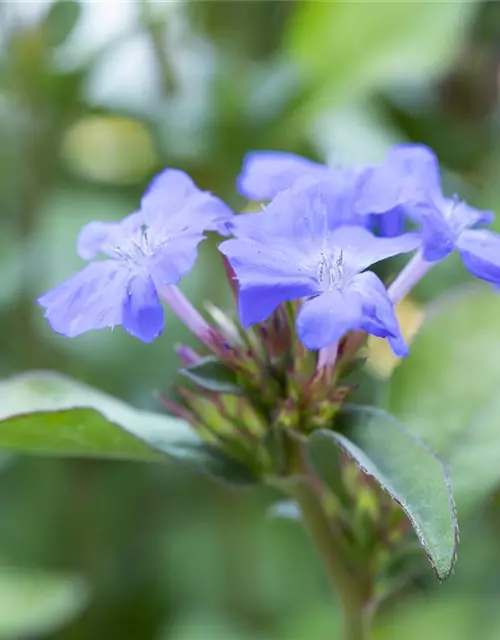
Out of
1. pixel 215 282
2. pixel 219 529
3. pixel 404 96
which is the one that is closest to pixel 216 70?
pixel 215 282

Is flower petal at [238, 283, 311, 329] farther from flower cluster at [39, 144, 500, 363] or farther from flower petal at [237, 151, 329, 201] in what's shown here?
flower petal at [237, 151, 329, 201]

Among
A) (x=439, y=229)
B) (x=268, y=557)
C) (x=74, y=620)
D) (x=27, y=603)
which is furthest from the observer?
(x=268, y=557)

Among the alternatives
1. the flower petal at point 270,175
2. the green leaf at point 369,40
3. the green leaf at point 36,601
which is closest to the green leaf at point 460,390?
the flower petal at point 270,175

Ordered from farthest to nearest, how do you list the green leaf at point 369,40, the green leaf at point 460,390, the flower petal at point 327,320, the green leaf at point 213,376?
the green leaf at point 369,40
the green leaf at point 460,390
the green leaf at point 213,376
the flower petal at point 327,320

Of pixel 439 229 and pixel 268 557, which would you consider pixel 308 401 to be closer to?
pixel 439 229

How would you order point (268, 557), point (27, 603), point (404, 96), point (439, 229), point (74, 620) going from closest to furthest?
point (439, 229) → point (27, 603) → point (74, 620) → point (268, 557) → point (404, 96)

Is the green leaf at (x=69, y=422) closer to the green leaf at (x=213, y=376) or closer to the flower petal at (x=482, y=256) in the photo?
the green leaf at (x=213, y=376)
